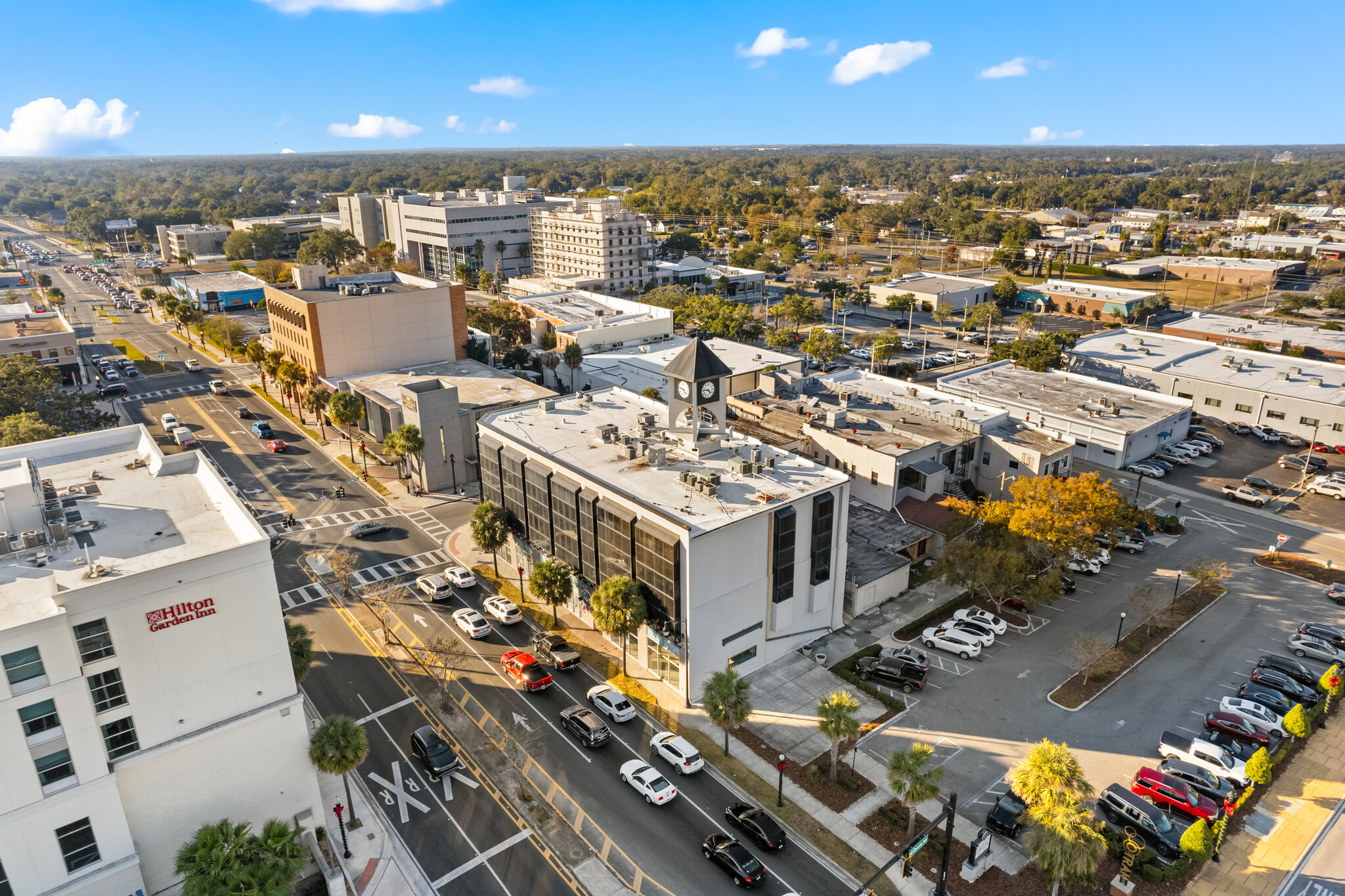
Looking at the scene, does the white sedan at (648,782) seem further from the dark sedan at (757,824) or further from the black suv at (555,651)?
the black suv at (555,651)

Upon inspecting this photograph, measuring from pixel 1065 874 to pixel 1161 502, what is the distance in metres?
50.8

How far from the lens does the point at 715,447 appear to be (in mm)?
52781

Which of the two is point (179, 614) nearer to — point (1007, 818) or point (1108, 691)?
point (1007, 818)

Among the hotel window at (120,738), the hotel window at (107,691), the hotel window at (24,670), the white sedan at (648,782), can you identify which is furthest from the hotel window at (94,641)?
the white sedan at (648,782)

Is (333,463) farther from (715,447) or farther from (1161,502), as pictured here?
(1161,502)

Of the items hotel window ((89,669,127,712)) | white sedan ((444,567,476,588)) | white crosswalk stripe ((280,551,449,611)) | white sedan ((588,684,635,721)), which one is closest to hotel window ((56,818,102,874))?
hotel window ((89,669,127,712))

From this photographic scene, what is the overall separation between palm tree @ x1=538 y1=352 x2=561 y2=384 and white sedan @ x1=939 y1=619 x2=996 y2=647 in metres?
66.4

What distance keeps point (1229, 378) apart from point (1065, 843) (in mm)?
84056

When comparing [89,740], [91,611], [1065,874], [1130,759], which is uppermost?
[91,611]

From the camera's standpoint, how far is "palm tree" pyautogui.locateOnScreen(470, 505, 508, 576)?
55875 mm

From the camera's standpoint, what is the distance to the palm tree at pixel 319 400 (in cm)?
8769

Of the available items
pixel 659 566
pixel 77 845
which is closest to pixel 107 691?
pixel 77 845

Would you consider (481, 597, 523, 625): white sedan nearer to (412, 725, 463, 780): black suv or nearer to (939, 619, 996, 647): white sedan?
(412, 725, 463, 780): black suv

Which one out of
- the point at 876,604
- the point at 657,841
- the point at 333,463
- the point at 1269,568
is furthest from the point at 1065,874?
the point at 333,463
